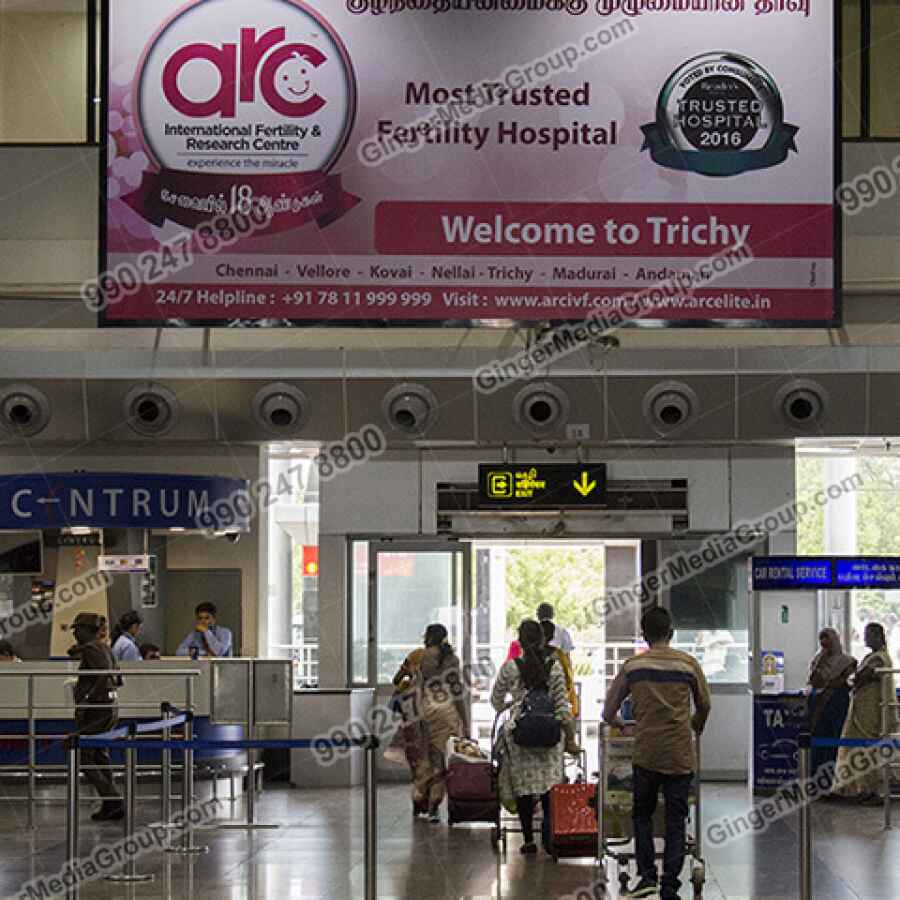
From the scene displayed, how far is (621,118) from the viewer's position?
11438mm

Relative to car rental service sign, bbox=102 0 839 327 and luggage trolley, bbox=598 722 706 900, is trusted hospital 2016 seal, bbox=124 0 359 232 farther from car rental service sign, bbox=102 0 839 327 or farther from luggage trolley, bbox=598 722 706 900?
luggage trolley, bbox=598 722 706 900

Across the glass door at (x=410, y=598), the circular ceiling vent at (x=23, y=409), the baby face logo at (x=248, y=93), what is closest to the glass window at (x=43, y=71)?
the circular ceiling vent at (x=23, y=409)

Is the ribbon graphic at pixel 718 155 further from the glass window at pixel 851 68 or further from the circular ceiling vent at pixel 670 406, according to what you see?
the glass window at pixel 851 68

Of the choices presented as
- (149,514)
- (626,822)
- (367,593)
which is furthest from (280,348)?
(626,822)

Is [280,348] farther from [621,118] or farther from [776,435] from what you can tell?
[621,118]

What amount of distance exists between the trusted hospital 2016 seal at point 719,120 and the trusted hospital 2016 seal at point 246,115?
1990 mm

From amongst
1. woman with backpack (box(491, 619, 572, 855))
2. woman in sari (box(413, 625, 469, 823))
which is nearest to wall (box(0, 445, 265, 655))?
woman in sari (box(413, 625, 469, 823))

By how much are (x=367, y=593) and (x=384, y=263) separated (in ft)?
23.7

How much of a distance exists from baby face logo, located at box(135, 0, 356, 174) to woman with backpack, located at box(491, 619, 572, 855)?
11.2 ft

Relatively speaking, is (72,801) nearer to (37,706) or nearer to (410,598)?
(37,706)

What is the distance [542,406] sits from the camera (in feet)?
49.3

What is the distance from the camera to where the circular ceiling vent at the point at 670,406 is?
1501cm

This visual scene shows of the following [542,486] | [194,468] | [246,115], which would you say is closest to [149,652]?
[194,468]

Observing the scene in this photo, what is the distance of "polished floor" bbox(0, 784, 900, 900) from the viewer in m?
10.3
